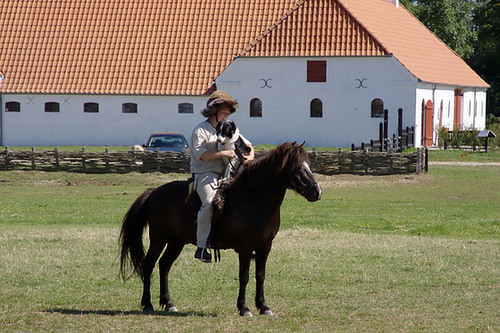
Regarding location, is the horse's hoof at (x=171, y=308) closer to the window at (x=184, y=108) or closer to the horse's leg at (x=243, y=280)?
the horse's leg at (x=243, y=280)

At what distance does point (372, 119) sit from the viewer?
45625 mm

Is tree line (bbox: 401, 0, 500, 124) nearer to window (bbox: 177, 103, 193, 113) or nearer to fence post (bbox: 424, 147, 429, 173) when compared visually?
window (bbox: 177, 103, 193, 113)

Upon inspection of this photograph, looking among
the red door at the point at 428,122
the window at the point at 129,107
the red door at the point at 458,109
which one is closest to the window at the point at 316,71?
the red door at the point at 428,122

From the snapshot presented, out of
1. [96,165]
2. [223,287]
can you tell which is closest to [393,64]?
[96,165]

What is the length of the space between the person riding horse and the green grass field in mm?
875

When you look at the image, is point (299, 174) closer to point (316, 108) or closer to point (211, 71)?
point (316, 108)

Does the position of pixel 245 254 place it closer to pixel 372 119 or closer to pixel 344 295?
pixel 344 295

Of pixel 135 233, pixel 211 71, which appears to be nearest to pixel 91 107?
pixel 211 71

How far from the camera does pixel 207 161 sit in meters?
9.30

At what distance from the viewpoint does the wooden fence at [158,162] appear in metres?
32.7

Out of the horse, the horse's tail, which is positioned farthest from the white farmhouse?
the horse

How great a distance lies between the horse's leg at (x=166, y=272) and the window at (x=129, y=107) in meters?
38.8

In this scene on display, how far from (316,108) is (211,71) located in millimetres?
6153

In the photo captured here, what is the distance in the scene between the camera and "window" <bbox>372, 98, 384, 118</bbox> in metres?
45.5
